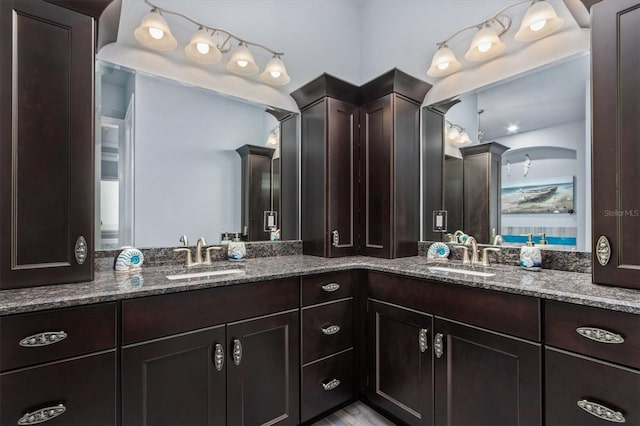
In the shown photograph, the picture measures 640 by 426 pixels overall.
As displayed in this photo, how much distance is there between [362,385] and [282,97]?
6.91ft

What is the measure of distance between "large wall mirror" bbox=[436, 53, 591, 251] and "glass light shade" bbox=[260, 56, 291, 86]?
1290mm

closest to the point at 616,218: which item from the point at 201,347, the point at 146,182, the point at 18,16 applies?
the point at 201,347

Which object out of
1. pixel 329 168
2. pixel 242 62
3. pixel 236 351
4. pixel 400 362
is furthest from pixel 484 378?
pixel 242 62

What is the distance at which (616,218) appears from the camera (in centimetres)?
127

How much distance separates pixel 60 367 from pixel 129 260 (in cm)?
67

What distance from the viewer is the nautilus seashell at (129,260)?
1.63m

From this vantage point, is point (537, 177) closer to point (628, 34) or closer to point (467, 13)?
point (628, 34)

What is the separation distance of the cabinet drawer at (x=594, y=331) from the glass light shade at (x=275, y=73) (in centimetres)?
207

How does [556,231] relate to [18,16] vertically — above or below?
below

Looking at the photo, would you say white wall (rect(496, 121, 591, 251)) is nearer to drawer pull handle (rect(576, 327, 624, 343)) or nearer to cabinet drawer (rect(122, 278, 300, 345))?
drawer pull handle (rect(576, 327, 624, 343))

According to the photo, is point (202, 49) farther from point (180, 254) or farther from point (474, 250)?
point (474, 250)

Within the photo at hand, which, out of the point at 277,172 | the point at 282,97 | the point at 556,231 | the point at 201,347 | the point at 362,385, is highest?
the point at 282,97

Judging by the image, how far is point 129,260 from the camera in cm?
165

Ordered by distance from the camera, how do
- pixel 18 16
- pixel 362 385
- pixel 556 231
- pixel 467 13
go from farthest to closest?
pixel 467 13
pixel 362 385
pixel 556 231
pixel 18 16
